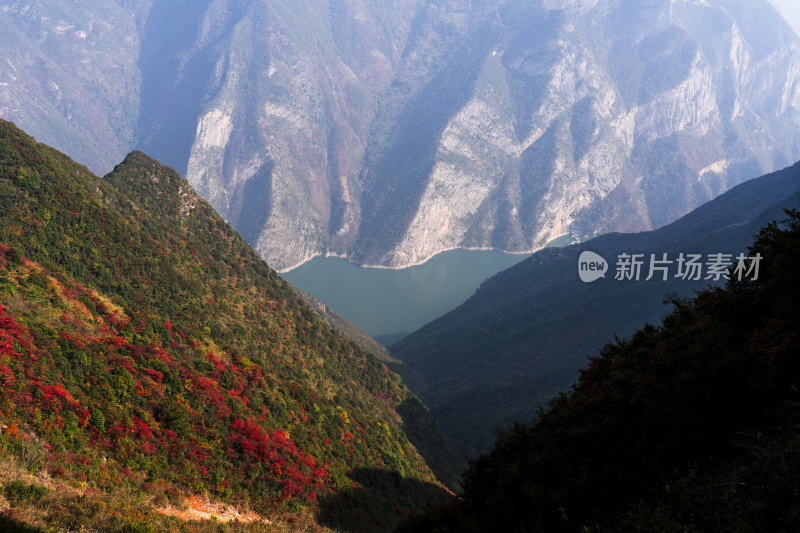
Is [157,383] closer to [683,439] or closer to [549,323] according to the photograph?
[683,439]

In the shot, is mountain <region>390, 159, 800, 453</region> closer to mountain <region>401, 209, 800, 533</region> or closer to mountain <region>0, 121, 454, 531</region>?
mountain <region>0, 121, 454, 531</region>

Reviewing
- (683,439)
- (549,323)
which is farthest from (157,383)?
(549,323)

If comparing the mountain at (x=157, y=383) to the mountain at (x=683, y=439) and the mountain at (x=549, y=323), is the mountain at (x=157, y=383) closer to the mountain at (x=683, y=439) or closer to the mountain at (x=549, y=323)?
the mountain at (x=683, y=439)

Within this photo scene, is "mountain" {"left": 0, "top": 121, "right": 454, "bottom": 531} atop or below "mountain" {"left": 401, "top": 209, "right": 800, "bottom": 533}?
atop

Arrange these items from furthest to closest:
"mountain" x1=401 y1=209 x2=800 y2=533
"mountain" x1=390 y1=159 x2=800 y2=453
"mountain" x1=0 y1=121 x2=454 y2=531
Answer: "mountain" x1=390 y1=159 x2=800 y2=453, "mountain" x1=0 y1=121 x2=454 y2=531, "mountain" x1=401 y1=209 x2=800 y2=533

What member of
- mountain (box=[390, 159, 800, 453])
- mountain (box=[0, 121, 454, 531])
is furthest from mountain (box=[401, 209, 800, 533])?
mountain (box=[390, 159, 800, 453])

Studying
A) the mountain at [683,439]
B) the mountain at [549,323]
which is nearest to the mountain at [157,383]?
the mountain at [683,439]
